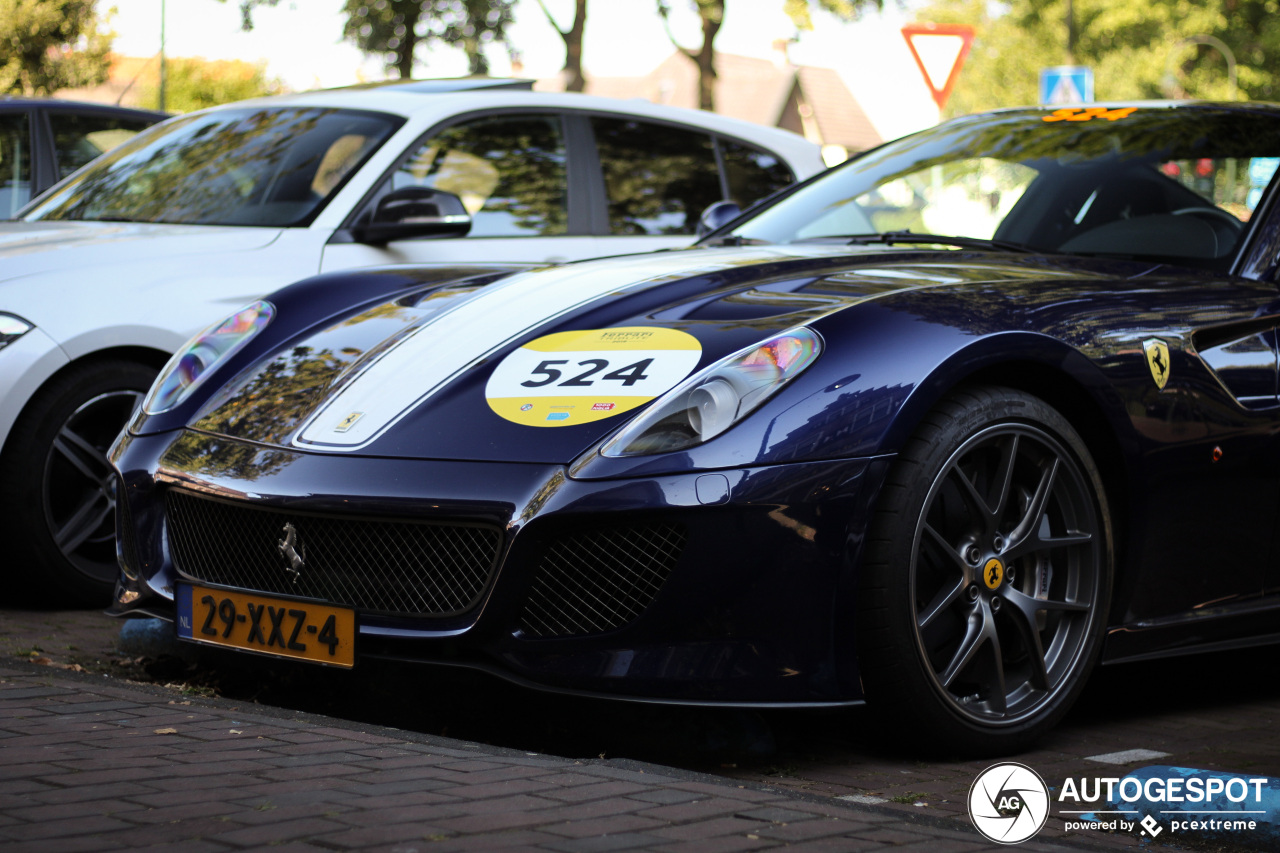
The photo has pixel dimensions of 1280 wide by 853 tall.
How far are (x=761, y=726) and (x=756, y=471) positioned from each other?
0.66m

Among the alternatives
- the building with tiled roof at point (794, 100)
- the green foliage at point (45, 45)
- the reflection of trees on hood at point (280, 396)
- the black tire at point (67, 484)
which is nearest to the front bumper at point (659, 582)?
the reflection of trees on hood at point (280, 396)

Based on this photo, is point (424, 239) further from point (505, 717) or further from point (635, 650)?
point (635, 650)

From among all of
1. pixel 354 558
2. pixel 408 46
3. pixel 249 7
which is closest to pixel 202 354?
pixel 354 558

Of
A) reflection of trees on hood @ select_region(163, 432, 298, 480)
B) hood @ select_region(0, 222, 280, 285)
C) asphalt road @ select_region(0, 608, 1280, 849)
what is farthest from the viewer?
hood @ select_region(0, 222, 280, 285)

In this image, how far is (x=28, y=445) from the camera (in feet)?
15.2

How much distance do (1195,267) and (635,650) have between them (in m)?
2.14

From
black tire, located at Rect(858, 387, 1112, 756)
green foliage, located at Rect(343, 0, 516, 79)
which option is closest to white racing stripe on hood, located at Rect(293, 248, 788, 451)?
black tire, located at Rect(858, 387, 1112, 756)

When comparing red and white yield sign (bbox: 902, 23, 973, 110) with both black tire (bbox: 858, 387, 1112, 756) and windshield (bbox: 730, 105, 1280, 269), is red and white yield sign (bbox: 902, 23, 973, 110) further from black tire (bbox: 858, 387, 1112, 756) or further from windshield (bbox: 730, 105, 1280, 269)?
black tire (bbox: 858, 387, 1112, 756)

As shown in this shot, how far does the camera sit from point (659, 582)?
116 inches

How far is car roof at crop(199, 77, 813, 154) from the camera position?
235 inches

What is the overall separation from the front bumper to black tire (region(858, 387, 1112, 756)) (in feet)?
0.28

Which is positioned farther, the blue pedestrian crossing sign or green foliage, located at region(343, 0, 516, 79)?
green foliage, located at region(343, 0, 516, 79)

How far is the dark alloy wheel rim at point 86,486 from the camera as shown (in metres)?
4.75

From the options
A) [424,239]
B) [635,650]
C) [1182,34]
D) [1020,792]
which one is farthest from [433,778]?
[1182,34]
